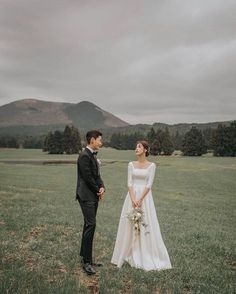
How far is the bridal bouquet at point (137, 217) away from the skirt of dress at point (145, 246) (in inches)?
6.7

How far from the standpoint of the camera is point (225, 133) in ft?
391

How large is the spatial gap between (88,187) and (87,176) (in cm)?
35

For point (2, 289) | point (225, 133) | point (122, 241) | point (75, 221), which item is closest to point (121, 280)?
point (122, 241)

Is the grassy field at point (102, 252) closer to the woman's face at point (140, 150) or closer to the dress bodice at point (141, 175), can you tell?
the dress bodice at point (141, 175)

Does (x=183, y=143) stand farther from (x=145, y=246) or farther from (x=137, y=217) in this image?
(x=137, y=217)

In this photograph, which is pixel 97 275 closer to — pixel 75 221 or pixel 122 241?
→ pixel 122 241

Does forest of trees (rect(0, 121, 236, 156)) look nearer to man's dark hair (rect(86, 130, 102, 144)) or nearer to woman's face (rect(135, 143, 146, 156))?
woman's face (rect(135, 143, 146, 156))

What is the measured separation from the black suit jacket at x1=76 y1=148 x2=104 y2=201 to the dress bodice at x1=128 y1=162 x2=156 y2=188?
3.69 ft

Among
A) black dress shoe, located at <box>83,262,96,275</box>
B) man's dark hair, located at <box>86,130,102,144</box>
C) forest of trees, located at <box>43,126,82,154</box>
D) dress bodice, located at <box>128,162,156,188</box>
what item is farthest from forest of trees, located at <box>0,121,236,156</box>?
black dress shoe, located at <box>83,262,96,275</box>

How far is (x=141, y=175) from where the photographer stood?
945 centimetres

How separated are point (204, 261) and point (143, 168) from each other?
3.44m

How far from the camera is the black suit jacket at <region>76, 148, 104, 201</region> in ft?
28.1

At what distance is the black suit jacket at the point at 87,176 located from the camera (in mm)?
8570

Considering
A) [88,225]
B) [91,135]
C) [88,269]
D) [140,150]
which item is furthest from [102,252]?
[91,135]
